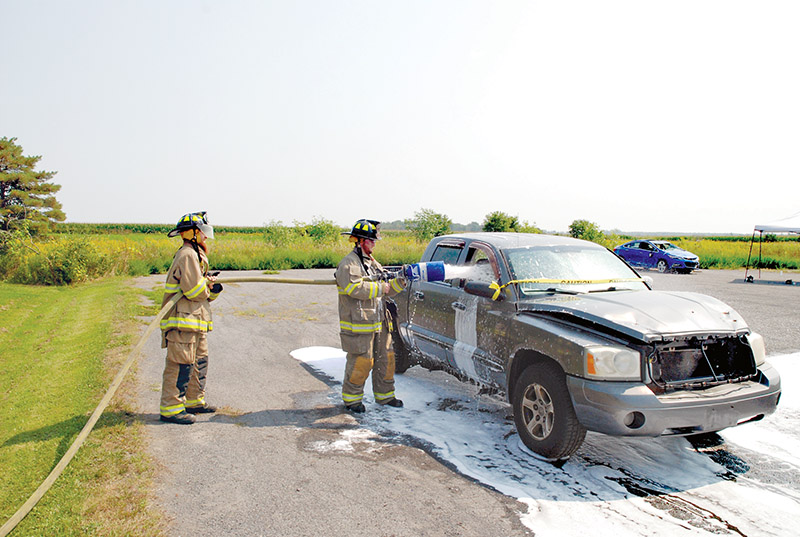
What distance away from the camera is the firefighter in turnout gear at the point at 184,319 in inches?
216

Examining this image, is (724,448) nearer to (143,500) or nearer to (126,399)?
(143,500)

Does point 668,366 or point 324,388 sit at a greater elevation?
point 668,366

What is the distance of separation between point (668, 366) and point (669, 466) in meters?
0.90

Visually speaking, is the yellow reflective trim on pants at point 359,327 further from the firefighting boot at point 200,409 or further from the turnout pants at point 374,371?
the firefighting boot at point 200,409

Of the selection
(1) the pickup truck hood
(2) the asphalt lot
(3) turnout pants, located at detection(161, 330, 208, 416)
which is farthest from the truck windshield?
(3) turnout pants, located at detection(161, 330, 208, 416)

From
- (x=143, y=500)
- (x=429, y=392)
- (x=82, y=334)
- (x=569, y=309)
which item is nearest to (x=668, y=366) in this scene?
(x=569, y=309)

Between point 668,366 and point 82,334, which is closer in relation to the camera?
point 668,366

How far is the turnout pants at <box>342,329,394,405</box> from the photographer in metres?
5.79

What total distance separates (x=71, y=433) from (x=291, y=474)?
2418 mm

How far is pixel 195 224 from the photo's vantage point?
5680 mm

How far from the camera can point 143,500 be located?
12.5ft

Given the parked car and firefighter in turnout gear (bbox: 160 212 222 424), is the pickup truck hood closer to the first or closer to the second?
the parked car

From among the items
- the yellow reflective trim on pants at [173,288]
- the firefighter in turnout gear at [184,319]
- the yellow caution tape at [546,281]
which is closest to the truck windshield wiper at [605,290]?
the yellow caution tape at [546,281]

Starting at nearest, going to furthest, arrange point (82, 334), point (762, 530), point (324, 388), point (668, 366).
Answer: point (762, 530)
point (668, 366)
point (324, 388)
point (82, 334)
